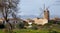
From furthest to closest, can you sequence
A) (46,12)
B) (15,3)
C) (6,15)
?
1. (46,12)
2. (15,3)
3. (6,15)

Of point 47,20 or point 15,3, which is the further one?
point 47,20

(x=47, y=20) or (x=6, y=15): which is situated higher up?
(x=6, y=15)

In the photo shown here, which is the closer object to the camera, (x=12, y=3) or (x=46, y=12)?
(x=12, y=3)

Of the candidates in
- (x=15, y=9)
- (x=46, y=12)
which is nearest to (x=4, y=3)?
(x=15, y=9)

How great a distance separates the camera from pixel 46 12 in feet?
231

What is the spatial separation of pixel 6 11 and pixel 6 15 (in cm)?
48

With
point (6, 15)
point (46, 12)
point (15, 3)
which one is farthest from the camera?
point (46, 12)

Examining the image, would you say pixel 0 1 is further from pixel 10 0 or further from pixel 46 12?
pixel 46 12

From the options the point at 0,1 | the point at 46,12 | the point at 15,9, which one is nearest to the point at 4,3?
the point at 0,1

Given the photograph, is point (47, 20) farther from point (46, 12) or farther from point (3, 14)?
point (3, 14)

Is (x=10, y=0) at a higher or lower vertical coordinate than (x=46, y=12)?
higher

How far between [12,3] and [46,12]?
144 feet

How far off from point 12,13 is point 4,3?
5.30 ft

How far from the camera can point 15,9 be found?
95.4 feet
